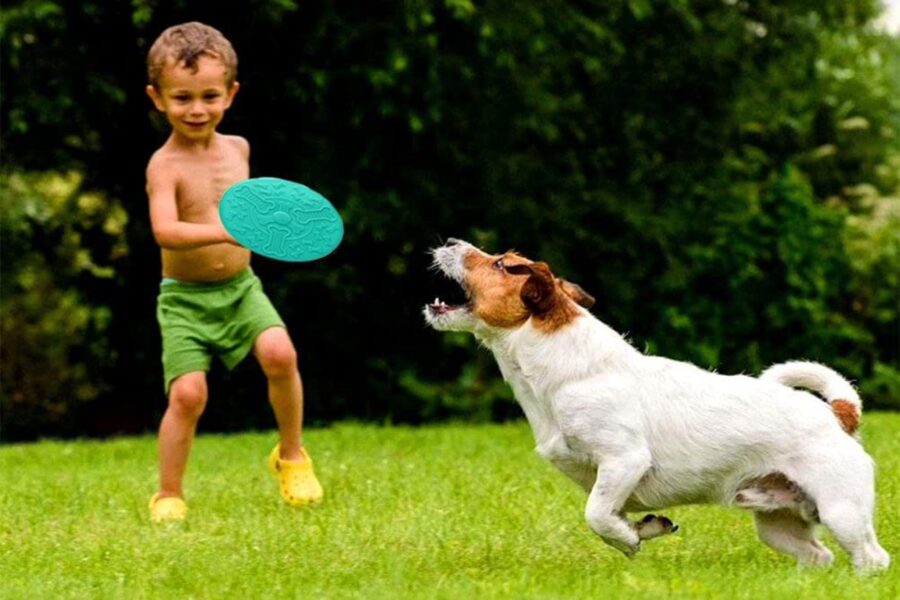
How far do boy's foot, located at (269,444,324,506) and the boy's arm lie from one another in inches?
49.0

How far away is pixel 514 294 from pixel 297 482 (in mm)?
2192

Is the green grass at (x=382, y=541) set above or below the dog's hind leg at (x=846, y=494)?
below

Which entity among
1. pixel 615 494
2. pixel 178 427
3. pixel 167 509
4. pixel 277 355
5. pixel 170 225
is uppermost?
pixel 615 494

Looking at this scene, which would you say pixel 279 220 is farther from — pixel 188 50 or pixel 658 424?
pixel 658 424

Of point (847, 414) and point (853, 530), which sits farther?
point (847, 414)

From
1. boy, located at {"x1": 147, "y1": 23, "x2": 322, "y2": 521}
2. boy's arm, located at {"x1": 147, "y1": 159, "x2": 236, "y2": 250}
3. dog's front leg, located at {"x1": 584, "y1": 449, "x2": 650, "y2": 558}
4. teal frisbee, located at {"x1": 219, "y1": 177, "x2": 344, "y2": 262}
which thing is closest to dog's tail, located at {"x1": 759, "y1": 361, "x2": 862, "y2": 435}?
dog's front leg, located at {"x1": 584, "y1": 449, "x2": 650, "y2": 558}

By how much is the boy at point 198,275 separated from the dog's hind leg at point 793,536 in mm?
2523

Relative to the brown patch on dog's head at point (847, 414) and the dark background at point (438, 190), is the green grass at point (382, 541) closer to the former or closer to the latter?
the brown patch on dog's head at point (847, 414)

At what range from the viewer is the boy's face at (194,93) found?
752 centimetres

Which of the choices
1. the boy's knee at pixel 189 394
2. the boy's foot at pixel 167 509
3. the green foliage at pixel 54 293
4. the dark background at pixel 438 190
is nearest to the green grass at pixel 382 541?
the boy's foot at pixel 167 509

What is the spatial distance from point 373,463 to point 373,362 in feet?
18.4

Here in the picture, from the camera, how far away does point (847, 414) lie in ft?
19.8

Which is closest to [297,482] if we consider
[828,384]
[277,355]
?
[277,355]

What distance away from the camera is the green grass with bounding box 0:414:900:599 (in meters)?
5.66
